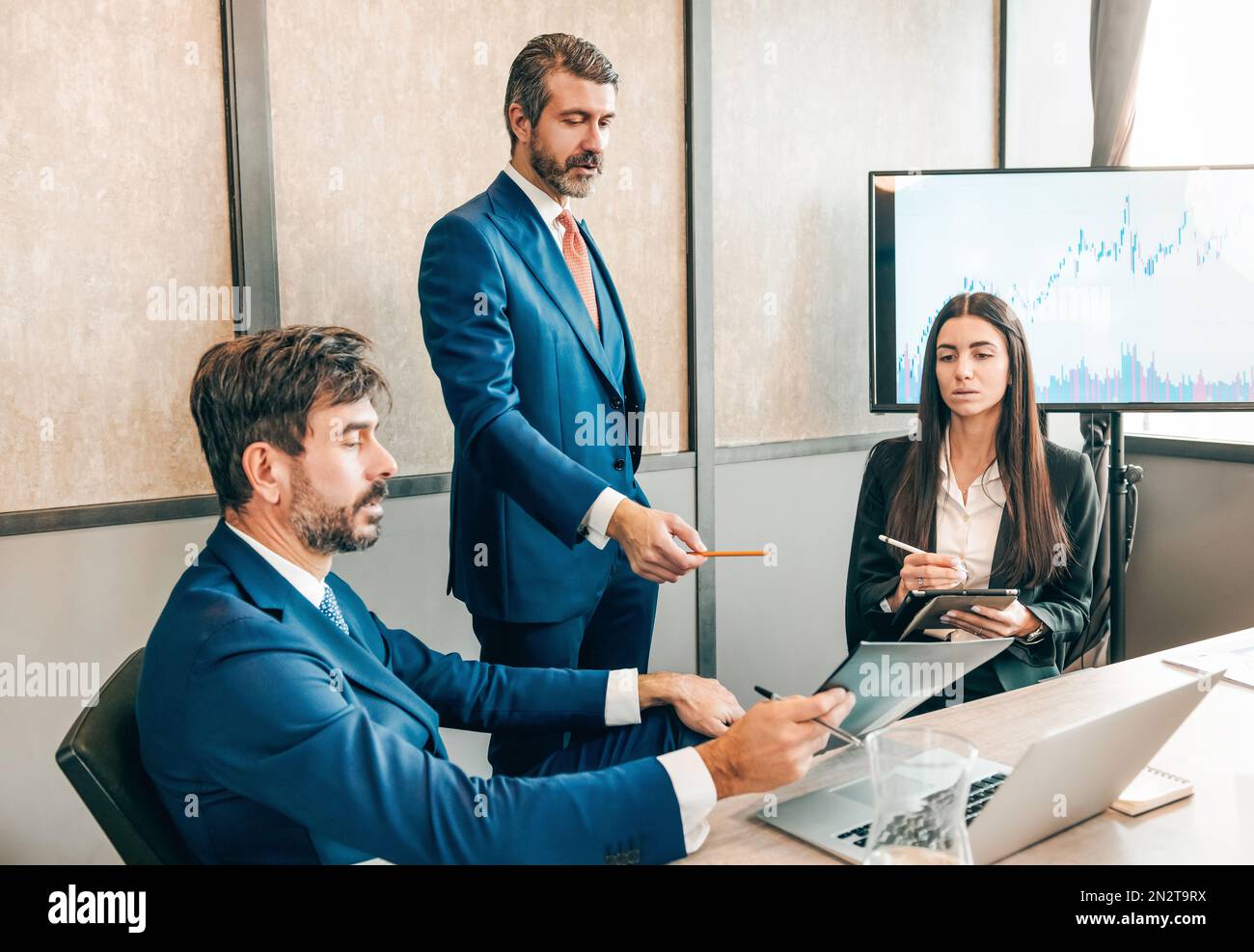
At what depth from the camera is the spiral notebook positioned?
1.19 m

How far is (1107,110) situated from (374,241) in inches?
96.1

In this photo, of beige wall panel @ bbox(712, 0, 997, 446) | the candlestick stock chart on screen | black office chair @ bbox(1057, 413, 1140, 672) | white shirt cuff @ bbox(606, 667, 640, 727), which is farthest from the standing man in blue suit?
black office chair @ bbox(1057, 413, 1140, 672)

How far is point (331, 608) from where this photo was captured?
1422 mm

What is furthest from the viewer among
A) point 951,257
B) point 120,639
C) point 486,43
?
point 951,257

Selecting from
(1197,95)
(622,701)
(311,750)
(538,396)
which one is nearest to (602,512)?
(538,396)

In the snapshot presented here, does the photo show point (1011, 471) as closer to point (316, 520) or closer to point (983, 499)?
point (983, 499)

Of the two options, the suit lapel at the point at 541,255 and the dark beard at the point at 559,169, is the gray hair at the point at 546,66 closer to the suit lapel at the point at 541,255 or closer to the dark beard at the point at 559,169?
the dark beard at the point at 559,169

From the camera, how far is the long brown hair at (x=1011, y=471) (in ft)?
7.09

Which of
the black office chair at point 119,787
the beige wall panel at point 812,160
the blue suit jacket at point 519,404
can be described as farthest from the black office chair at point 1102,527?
the black office chair at point 119,787

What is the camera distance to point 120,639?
2.27 meters

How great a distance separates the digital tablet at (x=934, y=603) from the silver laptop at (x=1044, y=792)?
29 centimetres
